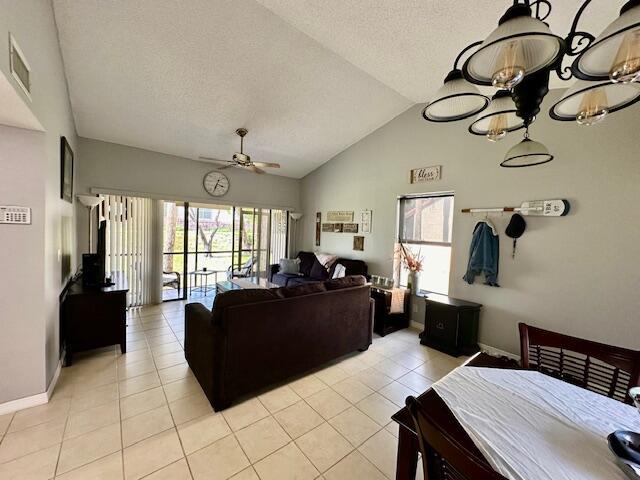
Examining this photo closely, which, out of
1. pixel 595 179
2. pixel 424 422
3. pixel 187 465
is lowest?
pixel 187 465

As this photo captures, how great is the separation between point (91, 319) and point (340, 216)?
4.08 metres

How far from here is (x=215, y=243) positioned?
19.5 feet

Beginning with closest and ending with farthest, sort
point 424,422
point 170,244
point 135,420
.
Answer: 1. point 424,422
2. point 135,420
3. point 170,244

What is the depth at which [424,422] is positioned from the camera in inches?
27.5

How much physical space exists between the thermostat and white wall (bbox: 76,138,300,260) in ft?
8.06

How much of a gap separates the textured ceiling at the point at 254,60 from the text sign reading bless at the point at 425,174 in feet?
3.27

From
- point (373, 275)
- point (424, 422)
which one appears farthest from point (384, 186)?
point (424, 422)

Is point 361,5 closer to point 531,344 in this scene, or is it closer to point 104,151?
point 531,344

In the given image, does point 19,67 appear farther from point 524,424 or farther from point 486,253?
point 486,253

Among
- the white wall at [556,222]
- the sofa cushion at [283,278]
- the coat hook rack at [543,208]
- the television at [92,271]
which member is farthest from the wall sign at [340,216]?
the television at [92,271]

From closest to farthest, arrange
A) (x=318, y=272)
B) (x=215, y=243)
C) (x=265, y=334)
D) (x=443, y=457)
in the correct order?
(x=443, y=457), (x=265, y=334), (x=318, y=272), (x=215, y=243)

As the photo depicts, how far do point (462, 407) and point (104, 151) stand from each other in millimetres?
5426

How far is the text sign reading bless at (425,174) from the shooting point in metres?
3.82

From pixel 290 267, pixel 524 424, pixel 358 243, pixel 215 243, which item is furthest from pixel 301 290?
pixel 215 243
